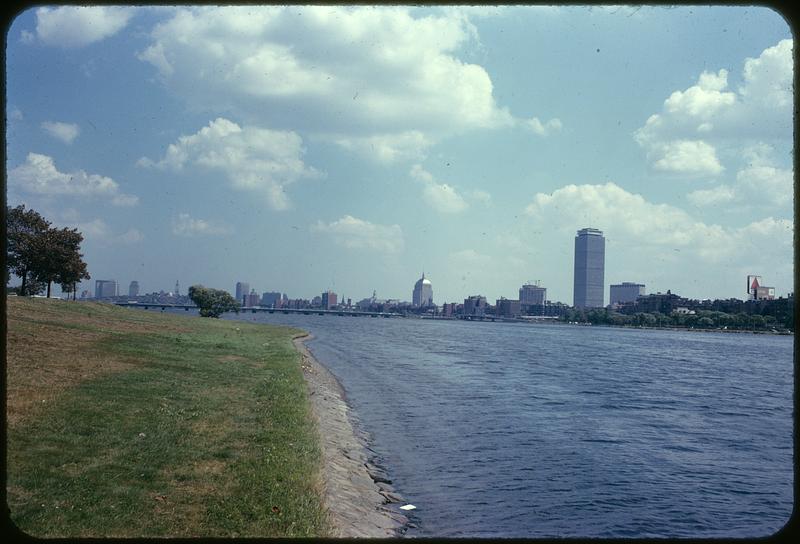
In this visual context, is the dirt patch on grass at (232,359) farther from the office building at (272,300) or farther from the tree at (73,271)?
the office building at (272,300)

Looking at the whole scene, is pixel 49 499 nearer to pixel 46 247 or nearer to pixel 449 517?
pixel 449 517

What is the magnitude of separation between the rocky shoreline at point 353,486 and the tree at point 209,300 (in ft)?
218

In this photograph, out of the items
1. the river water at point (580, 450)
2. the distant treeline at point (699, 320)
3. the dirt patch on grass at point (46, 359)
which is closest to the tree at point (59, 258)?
the dirt patch on grass at point (46, 359)

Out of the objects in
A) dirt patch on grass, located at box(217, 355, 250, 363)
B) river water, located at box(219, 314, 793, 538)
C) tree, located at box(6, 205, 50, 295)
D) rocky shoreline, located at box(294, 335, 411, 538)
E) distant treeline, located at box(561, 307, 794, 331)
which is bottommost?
river water, located at box(219, 314, 793, 538)

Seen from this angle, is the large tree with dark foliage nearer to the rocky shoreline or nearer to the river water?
the river water

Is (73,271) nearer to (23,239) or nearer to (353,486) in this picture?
(23,239)

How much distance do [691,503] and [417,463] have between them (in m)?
6.98

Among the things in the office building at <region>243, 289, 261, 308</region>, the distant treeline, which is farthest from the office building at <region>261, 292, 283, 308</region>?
the distant treeline

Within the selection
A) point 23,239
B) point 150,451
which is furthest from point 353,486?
point 23,239

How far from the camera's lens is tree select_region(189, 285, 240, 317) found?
86.2 metres

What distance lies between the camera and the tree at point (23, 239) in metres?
51.9

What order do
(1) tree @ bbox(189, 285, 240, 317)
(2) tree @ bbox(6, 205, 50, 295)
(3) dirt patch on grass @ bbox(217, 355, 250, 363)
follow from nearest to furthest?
(3) dirt patch on grass @ bbox(217, 355, 250, 363) → (2) tree @ bbox(6, 205, 50, 295) → (1) tree @ bbox(189, 285, 240, 317)

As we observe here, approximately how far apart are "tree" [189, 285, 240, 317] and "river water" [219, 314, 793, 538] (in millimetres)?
47680

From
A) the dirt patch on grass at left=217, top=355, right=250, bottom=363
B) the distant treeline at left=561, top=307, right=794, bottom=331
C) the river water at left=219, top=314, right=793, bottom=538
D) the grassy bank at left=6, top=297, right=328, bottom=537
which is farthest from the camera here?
the distant treeline at left=561, top=307, right=794, bottom=331
